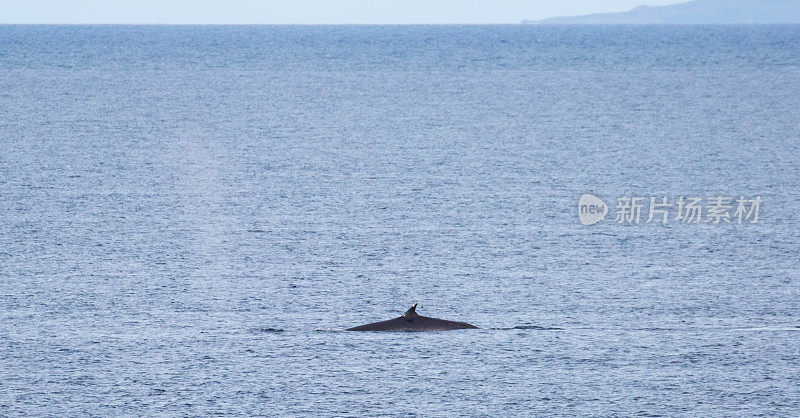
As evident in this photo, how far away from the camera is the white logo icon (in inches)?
1260

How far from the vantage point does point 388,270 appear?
82.5 ft

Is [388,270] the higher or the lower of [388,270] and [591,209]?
the lower

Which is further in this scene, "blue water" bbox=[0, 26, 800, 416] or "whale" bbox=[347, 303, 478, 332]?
"whale" bbox=[347, 303, 478, 332]

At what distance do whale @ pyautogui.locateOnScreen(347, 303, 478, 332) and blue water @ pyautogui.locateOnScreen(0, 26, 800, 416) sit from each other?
0.28 m

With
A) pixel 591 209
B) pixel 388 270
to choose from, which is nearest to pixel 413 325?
pixel 388 270

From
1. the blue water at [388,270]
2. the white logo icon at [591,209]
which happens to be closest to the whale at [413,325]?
the blue water at [388,270]

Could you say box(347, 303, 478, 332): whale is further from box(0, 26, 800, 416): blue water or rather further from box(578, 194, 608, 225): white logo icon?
box(578, 194, 608, 225): white logo icon

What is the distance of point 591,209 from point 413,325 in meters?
14.8

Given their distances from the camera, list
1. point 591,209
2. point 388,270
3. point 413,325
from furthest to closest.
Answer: point 591,209 < point 388,270 < point 413,325

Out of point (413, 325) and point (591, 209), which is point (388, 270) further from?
point (591, 209)

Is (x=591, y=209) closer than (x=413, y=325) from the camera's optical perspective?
No

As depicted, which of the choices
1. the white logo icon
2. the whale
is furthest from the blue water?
the white logo icon

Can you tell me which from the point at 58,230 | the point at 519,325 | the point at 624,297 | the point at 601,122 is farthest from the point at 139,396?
the point at 601,122

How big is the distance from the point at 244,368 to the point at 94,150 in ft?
101
